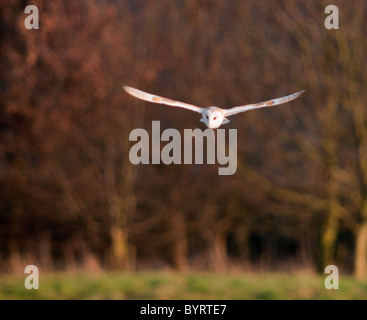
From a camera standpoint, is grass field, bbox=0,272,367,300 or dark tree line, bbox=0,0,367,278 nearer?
grass field, bbox=0,272,367,300

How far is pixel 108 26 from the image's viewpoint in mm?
12188

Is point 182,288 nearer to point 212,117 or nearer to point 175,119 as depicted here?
point 212,117

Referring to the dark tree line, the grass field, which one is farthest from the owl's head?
the dark tree line

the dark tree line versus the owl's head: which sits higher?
the dark tree line

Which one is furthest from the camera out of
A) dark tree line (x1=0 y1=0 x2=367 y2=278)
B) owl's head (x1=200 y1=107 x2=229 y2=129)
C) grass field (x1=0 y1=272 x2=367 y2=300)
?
dark tree line (x1=0 y1=0 x2=367 y2=278)

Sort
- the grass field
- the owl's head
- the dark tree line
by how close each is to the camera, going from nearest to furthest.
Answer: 1. the owl's head
2. the grass field
3. the dark tree line

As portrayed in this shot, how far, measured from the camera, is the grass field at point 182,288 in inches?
293

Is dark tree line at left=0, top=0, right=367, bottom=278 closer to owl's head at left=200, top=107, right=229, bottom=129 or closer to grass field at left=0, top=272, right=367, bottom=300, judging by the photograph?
grass field at left=0, top=272, right=367, bottom=300

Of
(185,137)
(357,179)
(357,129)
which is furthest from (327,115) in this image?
(185,137)

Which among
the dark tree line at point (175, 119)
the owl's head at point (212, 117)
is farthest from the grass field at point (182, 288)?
the owl's head at point (212, 117)

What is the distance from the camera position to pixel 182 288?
7.76 metres

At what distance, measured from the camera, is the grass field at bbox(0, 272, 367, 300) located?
24.4ft

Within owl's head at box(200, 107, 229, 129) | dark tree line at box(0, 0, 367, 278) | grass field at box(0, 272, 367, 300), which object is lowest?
grass field at box(0, 272, 367, 300)
